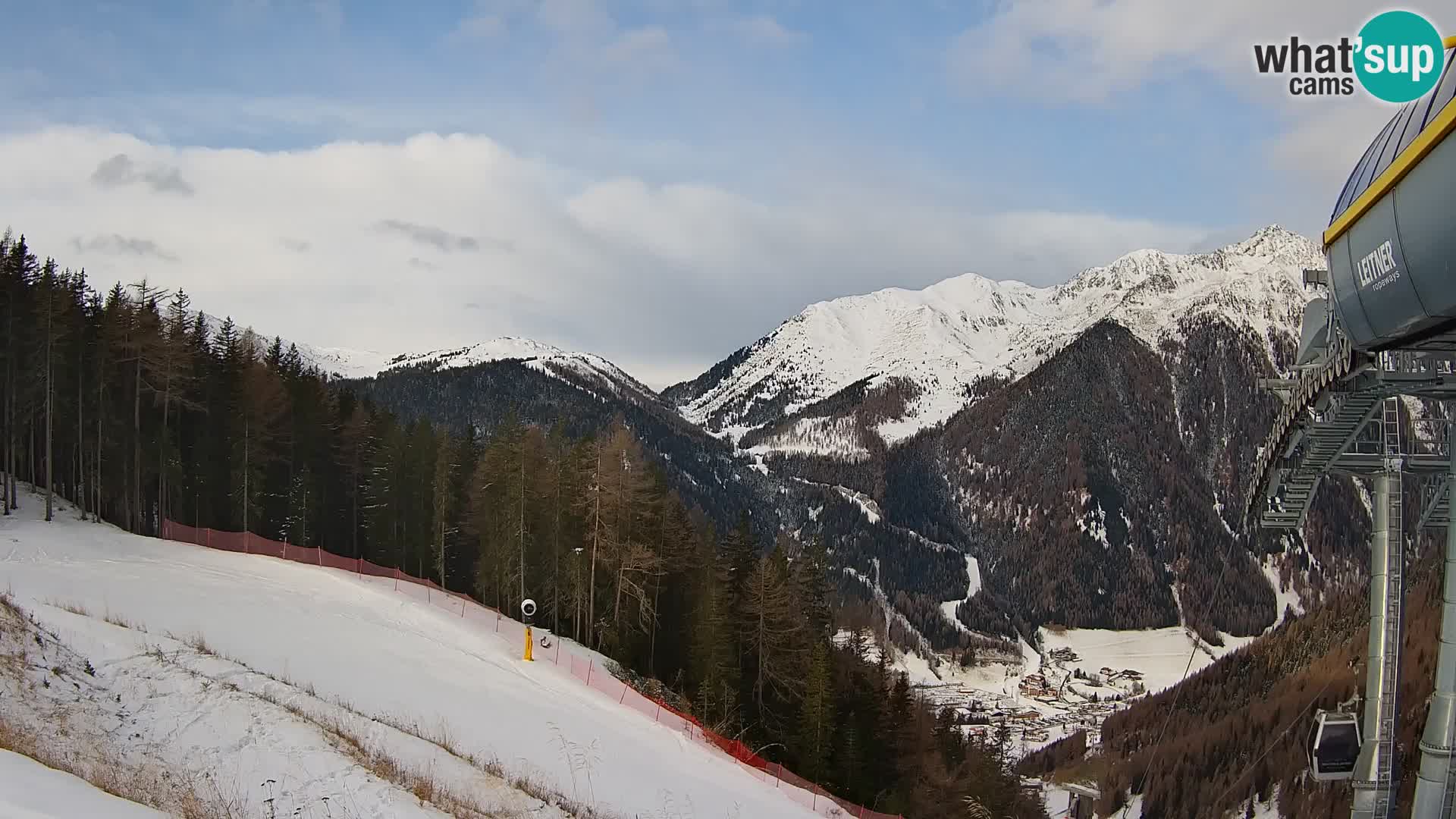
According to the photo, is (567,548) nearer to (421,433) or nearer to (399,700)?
→ (421,433)

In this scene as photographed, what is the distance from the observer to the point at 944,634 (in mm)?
165625

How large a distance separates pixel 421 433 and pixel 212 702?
132 ft

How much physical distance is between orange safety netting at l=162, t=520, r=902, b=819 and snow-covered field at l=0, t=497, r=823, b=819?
139 cm

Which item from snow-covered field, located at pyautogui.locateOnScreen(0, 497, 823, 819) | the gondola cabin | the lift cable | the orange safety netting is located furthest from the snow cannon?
the lift cable

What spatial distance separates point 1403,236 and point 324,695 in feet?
56.5

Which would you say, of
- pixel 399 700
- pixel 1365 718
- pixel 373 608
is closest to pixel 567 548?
pixel 373 608

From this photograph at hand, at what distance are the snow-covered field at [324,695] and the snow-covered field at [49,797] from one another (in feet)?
8.72

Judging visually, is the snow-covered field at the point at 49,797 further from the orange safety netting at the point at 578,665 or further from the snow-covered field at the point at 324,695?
the orange safety netting at the point at 578,665

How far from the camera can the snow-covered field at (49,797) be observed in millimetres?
7699

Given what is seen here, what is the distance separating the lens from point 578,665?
30.6 m

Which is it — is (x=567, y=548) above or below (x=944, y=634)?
above

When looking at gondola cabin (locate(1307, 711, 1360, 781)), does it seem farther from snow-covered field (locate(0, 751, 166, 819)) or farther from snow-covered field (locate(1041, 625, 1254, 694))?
snow-covered field (locate(1041, 625, 1254, 694))

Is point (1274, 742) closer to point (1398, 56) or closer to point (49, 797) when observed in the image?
point (1398, 56)

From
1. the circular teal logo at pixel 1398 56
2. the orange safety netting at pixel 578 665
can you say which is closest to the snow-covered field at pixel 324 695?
the orange safety netting at pixel 578 665
